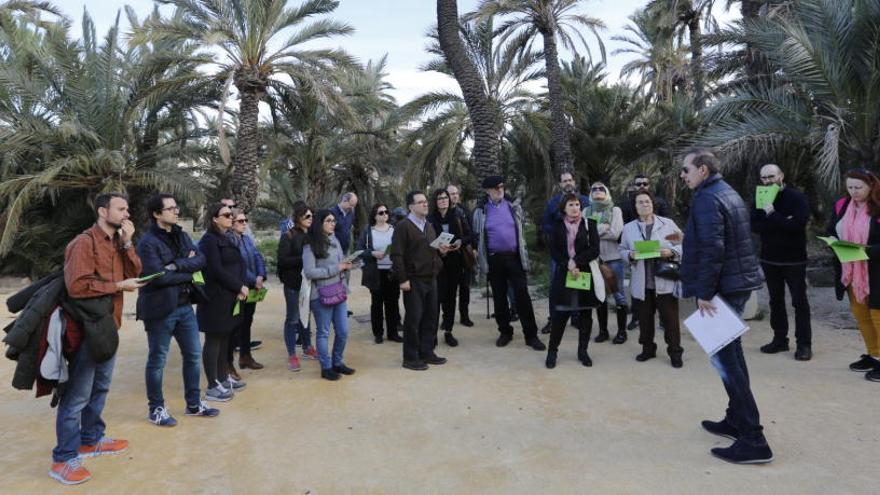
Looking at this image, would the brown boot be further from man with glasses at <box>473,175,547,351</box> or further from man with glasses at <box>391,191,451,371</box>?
man with glasses at <box>473,175,547,351</box>

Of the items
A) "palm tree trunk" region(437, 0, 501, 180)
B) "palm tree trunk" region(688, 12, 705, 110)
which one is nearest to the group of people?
"palm tree trunk" region(437, 0, 501, 180)

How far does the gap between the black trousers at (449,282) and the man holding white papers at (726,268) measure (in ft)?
12.1

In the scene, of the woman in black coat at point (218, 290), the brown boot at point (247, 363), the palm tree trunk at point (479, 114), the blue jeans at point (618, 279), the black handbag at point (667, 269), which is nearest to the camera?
the woman in black coat at point (218, 290)

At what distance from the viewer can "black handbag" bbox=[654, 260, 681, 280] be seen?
5383 mm

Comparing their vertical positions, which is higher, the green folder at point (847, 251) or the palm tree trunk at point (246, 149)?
the palm tree trunk at point (246, 149)

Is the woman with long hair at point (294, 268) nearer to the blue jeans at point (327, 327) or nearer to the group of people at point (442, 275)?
the group of people at point (442, 275)

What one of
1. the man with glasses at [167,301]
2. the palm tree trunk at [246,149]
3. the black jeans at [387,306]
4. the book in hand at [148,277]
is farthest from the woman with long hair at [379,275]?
the palm tree trunk at [246,149]

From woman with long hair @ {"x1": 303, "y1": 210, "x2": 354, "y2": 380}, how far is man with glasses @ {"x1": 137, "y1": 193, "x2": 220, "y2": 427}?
1.12m

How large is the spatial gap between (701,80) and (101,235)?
13856 millimetres

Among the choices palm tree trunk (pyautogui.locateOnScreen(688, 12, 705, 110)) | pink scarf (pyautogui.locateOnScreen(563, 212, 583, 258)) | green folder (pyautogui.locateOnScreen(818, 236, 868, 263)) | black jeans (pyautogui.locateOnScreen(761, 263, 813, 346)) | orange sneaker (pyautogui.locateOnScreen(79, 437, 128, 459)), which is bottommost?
orange sneaker (pyautogui.locateOnScreen(79, 437, 128, 459))

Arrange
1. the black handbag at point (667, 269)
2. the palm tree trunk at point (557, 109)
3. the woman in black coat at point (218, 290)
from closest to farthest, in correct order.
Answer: the woman in black coat at point (218, 290), the black handbag at point (667, 269), the palm tree trunk at point (557, 109)

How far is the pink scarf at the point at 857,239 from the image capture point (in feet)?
15.7

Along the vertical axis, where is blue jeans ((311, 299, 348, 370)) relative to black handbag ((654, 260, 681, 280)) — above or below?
below

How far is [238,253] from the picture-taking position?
471cm
